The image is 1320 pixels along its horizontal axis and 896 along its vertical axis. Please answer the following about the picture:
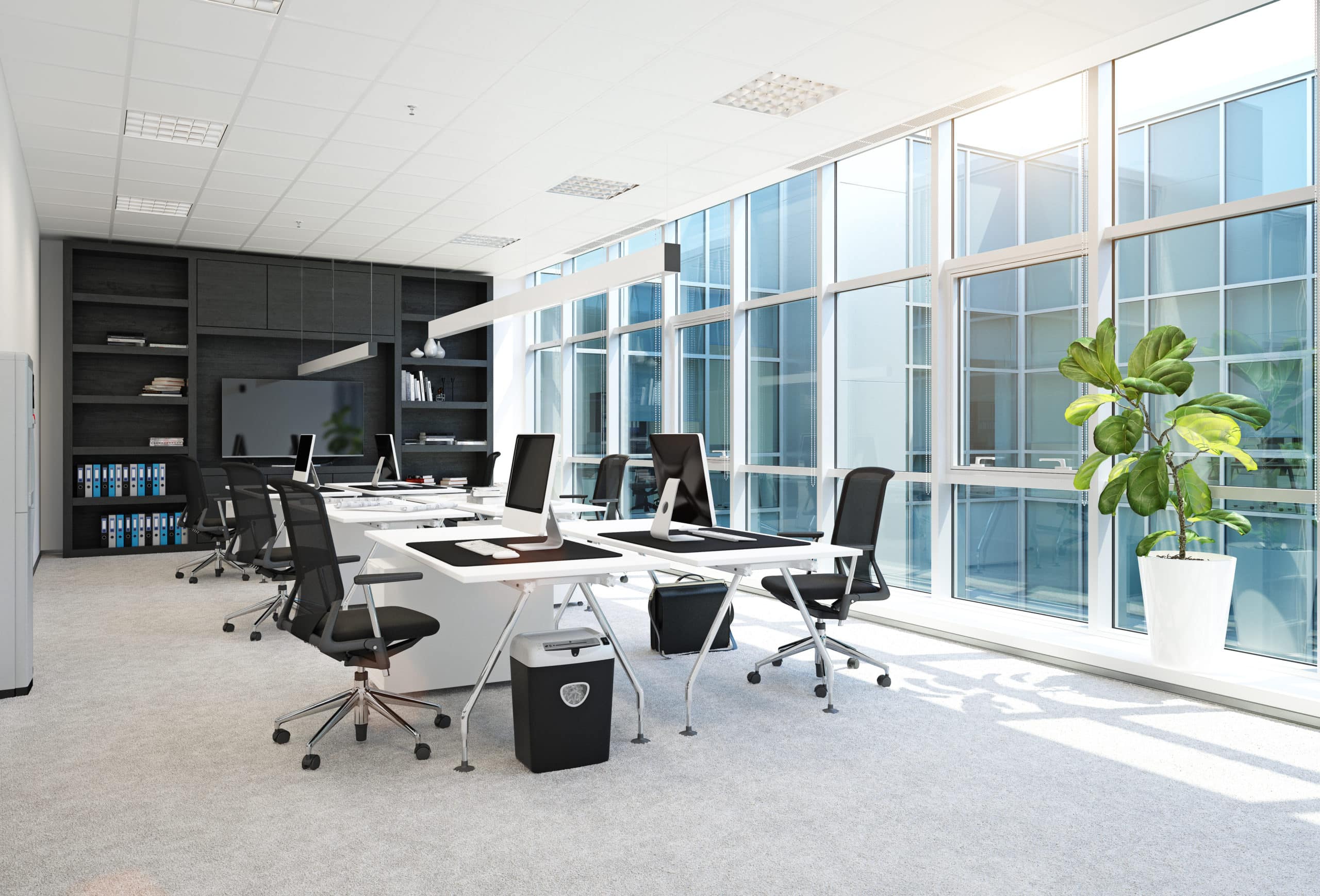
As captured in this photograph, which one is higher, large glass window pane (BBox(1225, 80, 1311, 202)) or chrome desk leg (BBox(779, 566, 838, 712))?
large glass window pane (BBox(1225, 80, 1311, 202))

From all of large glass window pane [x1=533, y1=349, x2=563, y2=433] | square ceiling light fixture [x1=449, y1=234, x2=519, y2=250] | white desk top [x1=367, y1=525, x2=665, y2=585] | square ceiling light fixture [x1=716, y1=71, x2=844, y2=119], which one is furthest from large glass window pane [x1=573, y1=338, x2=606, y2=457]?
white desk top [x1=367, y1=525, x2=665, y2=585]

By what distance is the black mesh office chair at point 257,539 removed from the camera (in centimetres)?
536

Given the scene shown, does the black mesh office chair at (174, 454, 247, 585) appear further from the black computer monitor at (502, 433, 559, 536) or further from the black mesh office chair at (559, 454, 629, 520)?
the black computer monitor at (502, 433, 559, 536)

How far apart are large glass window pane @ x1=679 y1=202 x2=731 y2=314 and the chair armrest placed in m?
5.40

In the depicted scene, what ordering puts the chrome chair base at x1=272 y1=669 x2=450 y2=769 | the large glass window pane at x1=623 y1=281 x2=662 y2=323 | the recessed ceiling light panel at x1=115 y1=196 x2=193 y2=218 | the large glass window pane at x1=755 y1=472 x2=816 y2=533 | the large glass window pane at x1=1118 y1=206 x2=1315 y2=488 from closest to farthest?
1. the chrome chair base at x1=272 y1=669 x2=450 y2=769
2. the large glass window pane at x1=1118 y1=206 x2=1315 y2=488
3. the large glass window pane at x1=755 y1=472 x2=816 y2=533
4. the recessed ceiling light panel at x1=115 y1=196 x2=193 y2=218
5. the large glass window pane at x1=623 y1=281 x2=662 y2=323

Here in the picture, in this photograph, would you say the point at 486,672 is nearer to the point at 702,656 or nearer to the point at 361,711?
the point at 361,711

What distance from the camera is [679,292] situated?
9.20m

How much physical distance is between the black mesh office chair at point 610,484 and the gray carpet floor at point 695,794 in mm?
3162

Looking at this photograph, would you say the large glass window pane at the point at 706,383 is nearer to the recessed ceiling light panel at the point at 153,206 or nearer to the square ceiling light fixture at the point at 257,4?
the recessed ceiling light panel at the point at 153,206

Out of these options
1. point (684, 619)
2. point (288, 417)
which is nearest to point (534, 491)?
point (684, 619)

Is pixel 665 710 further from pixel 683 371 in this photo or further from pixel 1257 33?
pixel 683 371

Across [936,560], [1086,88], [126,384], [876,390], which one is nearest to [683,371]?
[876,390]

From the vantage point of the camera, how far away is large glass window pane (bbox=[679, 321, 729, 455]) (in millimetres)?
8602

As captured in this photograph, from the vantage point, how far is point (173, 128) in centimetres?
615
